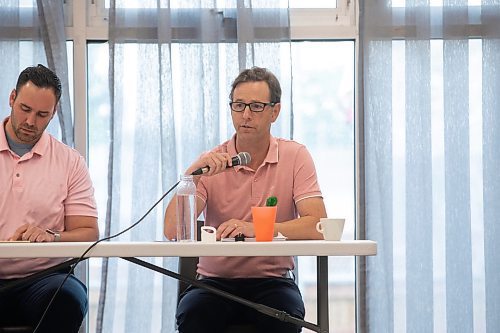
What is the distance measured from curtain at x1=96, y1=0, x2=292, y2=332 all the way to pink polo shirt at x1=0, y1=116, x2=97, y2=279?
0.74 meters

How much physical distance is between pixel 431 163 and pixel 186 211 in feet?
5.38

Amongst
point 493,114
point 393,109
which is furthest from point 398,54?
point 493,114

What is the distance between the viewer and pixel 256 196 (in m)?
2.93

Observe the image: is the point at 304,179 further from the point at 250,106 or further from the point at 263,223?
the point at 263,223

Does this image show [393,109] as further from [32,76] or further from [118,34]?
[32,76]

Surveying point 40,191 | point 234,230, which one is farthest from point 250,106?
point 40,191

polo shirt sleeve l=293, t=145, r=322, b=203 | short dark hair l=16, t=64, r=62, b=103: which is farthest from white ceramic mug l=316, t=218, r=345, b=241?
short dark hair l=16, t=64, r=62, b=103

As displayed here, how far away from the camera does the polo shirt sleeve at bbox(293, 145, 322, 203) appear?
2.89 m

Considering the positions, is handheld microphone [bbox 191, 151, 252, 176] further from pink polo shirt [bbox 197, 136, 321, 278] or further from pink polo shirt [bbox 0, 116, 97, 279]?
pink polo shirt [bbox 0, 116, 97, 279]

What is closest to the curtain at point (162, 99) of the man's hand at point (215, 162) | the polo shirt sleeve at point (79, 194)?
the polo shirt sleeve at point (79, 194)

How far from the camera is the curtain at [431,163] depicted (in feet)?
12.4

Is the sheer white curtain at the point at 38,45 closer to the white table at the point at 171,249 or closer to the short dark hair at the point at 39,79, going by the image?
the short dark hair at the point at 39,79

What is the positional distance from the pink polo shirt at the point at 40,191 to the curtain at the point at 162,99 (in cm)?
74

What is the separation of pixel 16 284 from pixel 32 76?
28.9 inches
